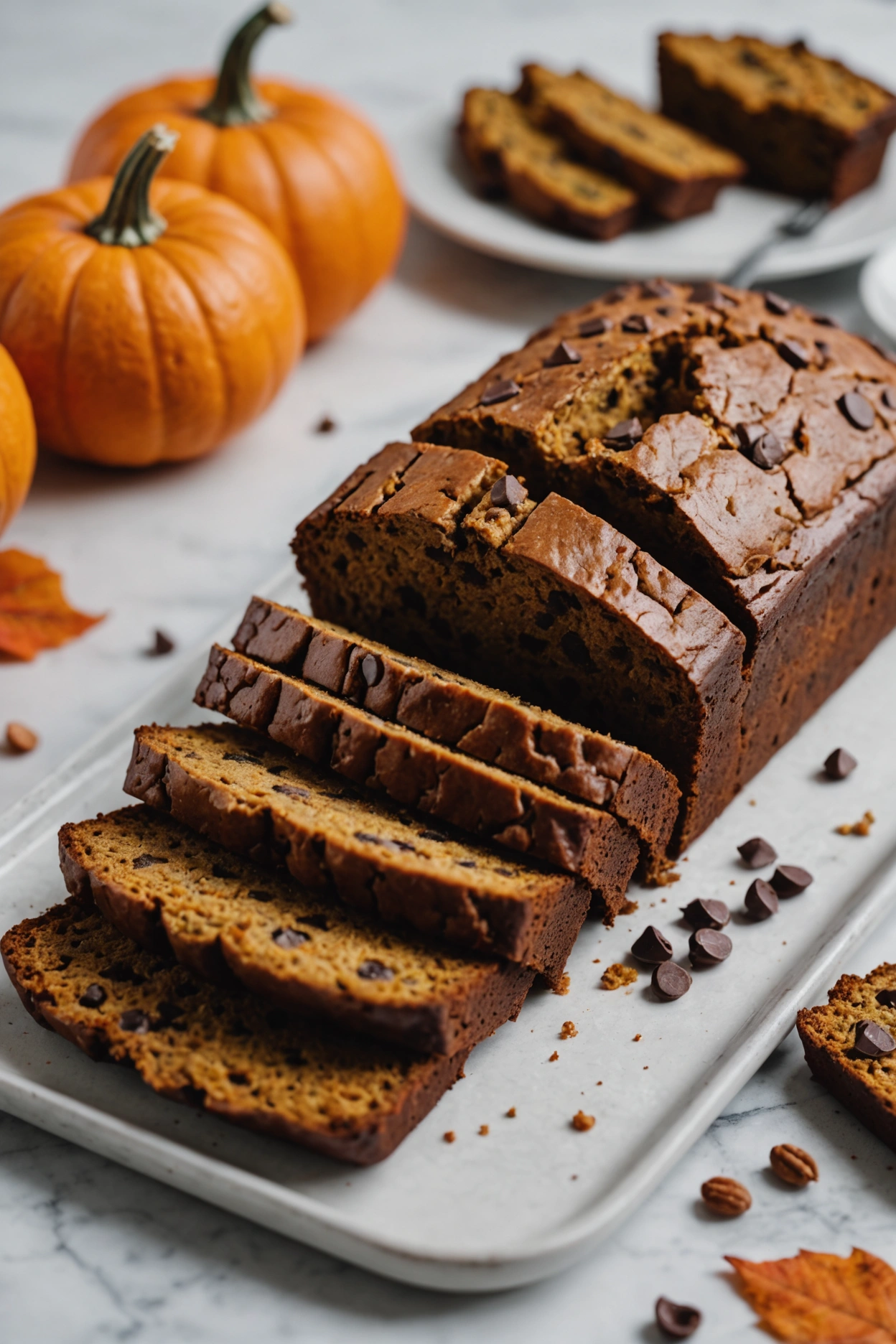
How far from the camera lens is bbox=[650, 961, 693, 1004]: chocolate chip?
2.98m

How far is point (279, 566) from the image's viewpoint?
4.34m

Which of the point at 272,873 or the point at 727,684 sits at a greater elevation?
the point at 727,684

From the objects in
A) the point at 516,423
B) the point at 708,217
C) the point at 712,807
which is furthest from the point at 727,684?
the point at 708,217

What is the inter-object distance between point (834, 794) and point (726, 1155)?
1097 mm

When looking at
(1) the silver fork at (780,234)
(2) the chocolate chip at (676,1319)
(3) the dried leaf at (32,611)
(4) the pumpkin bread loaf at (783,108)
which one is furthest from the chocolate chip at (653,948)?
(4) the pumpkin bread loaf at (783,108)

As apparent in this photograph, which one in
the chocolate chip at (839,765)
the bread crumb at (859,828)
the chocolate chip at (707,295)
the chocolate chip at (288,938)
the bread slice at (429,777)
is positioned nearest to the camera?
the chocolate chip at (288,938)

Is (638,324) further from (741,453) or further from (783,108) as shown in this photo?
(783,108)

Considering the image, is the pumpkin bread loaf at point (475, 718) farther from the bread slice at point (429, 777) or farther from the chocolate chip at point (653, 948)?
the chocolate chip at point (653, 948)

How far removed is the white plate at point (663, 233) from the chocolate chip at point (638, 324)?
1.70 m

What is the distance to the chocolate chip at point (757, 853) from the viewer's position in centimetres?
332

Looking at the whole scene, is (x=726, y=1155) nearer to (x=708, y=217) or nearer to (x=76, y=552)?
(x=76, y=552)

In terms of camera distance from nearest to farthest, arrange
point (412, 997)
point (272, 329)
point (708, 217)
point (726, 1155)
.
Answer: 1. point (412, 997)
2. point (726, 1155)
3. point (272, 329)
4. point (708, 217)

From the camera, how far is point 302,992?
2602 mm

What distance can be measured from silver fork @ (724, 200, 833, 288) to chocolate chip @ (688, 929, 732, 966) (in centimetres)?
286
